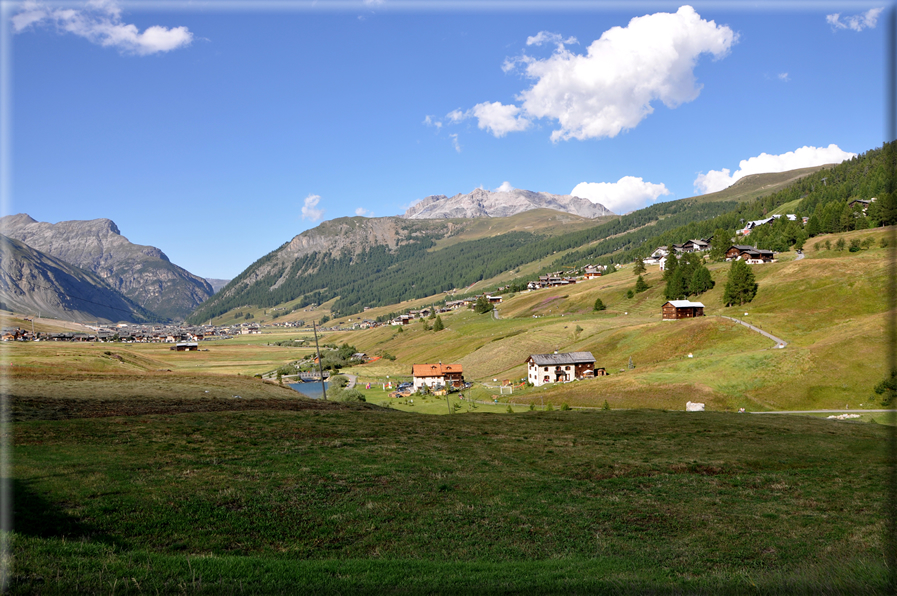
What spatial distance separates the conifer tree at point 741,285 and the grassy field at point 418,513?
9482 cm

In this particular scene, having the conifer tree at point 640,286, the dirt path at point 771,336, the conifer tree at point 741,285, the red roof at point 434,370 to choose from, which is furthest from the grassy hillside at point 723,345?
the red roof at point 434,370

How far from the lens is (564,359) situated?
10138 cm

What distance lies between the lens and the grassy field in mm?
12039

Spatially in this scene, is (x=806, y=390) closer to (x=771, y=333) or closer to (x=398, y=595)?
(x=771, y=333)

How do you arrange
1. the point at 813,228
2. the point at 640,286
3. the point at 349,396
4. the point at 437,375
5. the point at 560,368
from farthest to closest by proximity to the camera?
the point at 813,228, the point at 640,286, the point at 437,375, the point at 560,368, the point at 349,396

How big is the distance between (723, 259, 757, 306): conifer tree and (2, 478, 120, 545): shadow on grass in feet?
452

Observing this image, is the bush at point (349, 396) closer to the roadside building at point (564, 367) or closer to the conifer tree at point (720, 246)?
the roadside building at point (564, 367)

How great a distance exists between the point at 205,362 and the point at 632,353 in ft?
513

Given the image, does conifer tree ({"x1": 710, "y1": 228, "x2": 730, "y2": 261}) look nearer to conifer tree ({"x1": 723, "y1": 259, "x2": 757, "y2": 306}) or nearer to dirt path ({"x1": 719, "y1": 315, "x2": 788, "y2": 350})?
conifer tree ({"x1": 723, "y1": 259, "x2": 757, "y2": 306})

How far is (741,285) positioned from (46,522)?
139m

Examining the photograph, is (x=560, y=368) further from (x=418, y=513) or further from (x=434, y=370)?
(x=418, y=513)

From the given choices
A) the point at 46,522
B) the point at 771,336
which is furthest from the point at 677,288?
the point at 46,522

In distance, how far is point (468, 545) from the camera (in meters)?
16.6

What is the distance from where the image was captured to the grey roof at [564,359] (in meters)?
101
